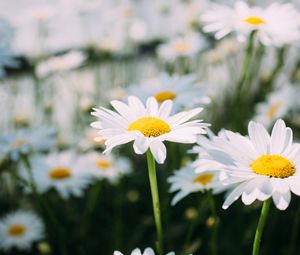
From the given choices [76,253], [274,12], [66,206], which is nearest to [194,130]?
[274,12]

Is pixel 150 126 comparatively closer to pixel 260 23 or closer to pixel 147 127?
pixel 147 127

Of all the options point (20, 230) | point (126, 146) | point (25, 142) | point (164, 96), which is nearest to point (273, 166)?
point (164, 96)

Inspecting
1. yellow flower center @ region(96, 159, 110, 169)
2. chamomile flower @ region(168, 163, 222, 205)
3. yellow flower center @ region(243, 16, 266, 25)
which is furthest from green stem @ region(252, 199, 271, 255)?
yellow flower center @ region(96, 159, 110, 169)

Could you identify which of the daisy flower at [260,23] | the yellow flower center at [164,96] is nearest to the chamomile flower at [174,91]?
the yellow flower center at [164,96]

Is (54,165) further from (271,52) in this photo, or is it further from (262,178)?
(271,52)

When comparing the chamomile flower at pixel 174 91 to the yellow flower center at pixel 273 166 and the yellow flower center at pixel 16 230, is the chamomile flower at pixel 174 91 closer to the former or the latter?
the yellow flower center at pixel 273 166
